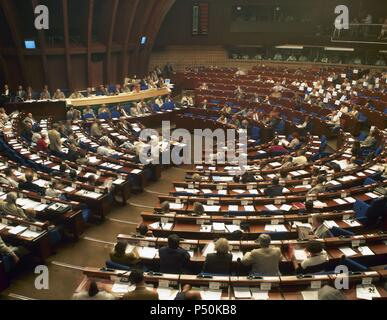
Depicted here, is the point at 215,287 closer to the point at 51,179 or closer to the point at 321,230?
the point at 321,230

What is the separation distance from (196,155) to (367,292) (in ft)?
33.2

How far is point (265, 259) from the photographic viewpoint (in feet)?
18.9

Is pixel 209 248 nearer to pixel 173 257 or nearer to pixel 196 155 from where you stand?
pixel 173 257

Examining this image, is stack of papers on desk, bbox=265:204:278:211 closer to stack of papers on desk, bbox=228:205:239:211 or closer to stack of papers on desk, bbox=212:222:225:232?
stack of papers on desk, bbox=228:205:239:211

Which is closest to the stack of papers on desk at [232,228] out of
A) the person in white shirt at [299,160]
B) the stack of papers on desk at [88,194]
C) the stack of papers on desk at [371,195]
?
the stack of papers on desk at [371,195]

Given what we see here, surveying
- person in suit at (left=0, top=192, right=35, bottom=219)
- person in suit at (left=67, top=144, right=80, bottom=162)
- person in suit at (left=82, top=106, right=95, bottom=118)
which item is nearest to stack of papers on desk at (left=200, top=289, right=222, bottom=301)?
person in suit at (left=0, top=192, right=35, bottom=219)

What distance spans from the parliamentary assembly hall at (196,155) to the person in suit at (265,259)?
30mm

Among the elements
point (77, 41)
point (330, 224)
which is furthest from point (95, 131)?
point (330, 224)

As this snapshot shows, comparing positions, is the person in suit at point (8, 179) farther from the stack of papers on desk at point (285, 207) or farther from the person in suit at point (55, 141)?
the stack of papers on desk at point (285, 207)

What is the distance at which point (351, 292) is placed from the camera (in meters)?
5.21

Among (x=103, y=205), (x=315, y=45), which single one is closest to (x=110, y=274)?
(x=103, y=205)

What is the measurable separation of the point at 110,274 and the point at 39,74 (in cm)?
1713

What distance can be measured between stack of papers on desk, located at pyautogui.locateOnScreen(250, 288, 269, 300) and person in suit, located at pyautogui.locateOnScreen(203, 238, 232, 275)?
558 mm

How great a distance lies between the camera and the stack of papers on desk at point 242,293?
17.2 feet
